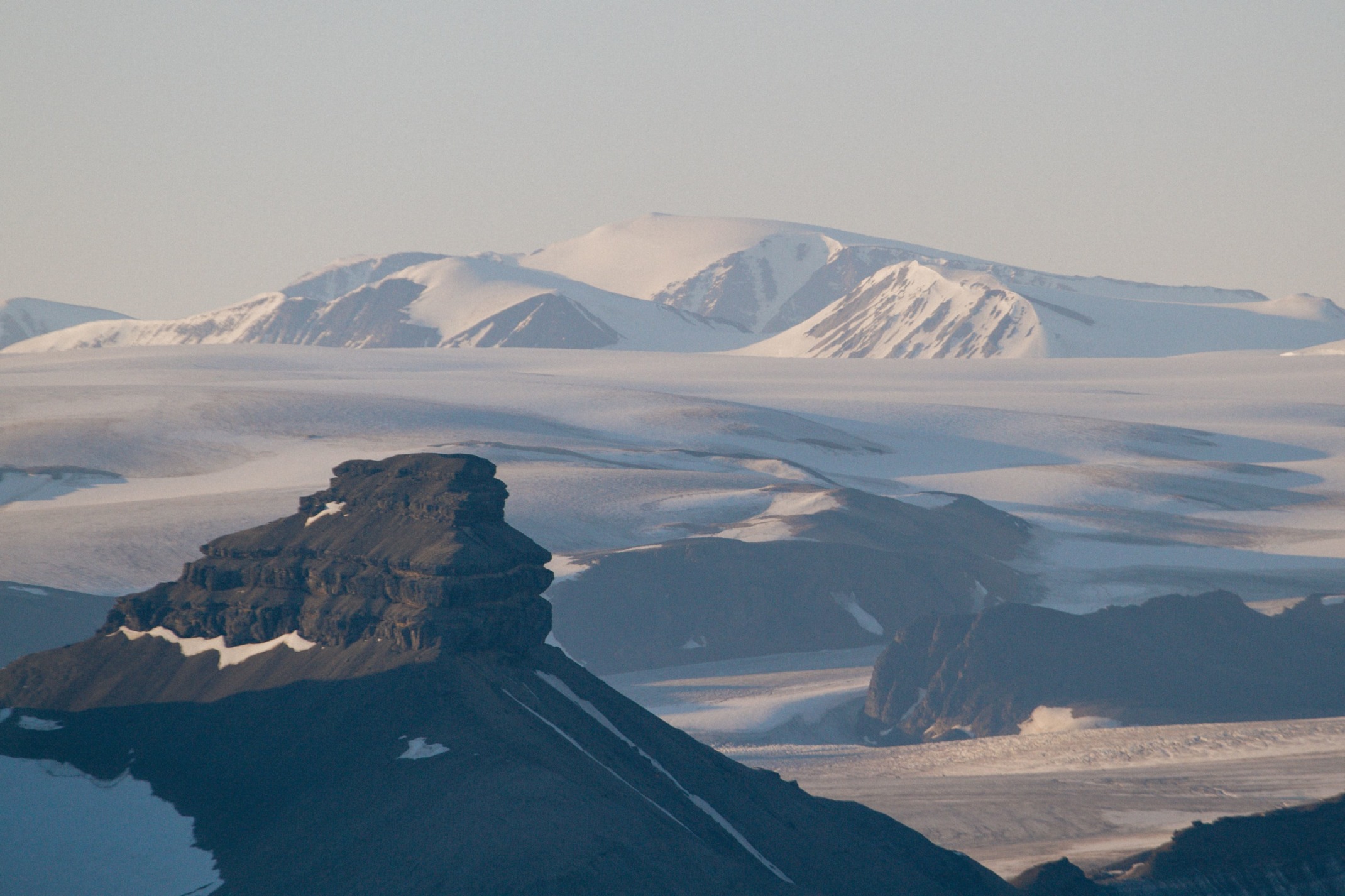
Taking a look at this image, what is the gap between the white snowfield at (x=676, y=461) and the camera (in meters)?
107

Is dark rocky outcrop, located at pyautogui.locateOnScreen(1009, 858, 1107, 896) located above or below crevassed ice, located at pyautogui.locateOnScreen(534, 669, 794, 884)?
below

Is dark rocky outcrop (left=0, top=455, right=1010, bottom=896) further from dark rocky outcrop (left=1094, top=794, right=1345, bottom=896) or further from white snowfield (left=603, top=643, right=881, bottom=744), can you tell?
white snowfield (left=603, top=643, right=881, bottom=744)

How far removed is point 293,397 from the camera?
151 meters

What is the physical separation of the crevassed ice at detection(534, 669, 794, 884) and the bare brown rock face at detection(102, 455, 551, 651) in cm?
111

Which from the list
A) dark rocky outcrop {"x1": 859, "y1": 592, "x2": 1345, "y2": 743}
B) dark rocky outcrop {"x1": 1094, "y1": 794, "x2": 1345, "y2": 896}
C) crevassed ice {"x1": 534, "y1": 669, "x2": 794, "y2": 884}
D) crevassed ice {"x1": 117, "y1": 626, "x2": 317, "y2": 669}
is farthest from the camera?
dark rocky outcrop {"x1": 859, "y1": 592, "x2": 1345, "y2": 743}

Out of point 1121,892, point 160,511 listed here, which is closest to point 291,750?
point 1121,892

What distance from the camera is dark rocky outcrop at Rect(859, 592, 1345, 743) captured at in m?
74.4

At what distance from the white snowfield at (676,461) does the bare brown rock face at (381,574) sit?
50083 mm

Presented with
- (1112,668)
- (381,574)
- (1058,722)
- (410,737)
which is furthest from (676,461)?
(410,737)

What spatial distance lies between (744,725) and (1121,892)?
34252 mm

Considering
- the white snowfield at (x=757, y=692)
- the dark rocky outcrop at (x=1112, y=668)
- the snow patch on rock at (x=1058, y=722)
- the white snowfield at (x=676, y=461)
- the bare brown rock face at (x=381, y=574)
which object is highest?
the bare brown rock face at (x=381, y=574)

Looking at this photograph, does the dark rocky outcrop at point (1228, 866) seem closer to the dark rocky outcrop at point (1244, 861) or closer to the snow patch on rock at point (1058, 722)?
the dark rocky outcrop at point (1244, 861)

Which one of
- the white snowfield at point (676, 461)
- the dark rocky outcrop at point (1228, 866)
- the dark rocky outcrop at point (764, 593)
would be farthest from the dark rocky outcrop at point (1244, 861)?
the white snowfield at point (676, 461)

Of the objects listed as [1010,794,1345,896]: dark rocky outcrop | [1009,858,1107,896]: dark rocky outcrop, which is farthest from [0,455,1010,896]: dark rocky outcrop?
[1010,794,1345,896]: dark rocky outcrop
